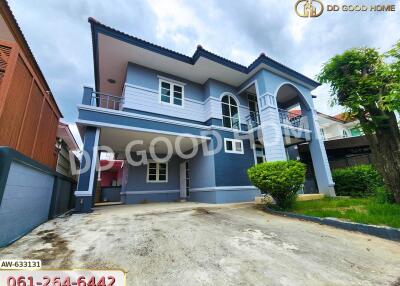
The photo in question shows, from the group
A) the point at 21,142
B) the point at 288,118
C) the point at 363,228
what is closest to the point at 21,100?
the point at 21,142

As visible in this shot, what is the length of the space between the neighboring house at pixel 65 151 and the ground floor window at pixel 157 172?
13.1ft

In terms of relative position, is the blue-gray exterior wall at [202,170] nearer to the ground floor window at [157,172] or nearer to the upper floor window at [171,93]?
the ground floor window at [157,172]

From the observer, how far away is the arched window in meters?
10.2

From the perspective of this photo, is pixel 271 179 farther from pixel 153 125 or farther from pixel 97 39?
pixel 97 39

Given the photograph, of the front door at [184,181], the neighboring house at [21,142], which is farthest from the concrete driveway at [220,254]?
the front door at [184,181]

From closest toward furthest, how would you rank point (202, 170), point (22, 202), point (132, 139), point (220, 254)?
point (220, 254) < point (22, 202) < point (132, 139) < point (202, 170)

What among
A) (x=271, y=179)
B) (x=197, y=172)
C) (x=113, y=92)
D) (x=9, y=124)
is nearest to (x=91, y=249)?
(x=9, y=124)

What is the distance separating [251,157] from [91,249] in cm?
871

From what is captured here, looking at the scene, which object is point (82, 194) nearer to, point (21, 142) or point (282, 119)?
point (21, 142)

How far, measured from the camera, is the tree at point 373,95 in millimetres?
4703

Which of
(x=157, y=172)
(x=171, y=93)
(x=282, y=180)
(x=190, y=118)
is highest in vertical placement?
(x=171, y=93)

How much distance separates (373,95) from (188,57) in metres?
7.47

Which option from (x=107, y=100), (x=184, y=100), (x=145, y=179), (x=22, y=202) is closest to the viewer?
(x=22, y=202)

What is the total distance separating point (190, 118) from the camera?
9.69 meters
